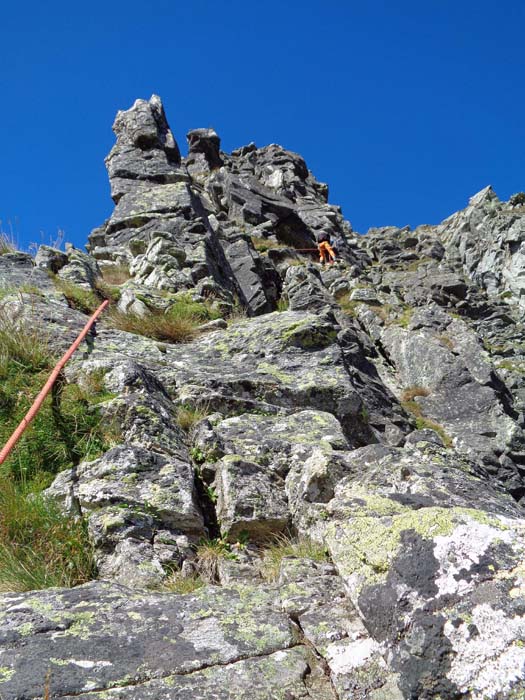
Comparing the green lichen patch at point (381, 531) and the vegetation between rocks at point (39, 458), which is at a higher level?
the vegetation between rocks at point (39, 458)

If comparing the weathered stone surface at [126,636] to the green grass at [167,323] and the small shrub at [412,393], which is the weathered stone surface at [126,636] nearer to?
the green grass at [167,323]

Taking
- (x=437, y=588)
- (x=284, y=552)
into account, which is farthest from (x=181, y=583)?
(x=437, y=588)

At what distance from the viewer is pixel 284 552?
4.08m

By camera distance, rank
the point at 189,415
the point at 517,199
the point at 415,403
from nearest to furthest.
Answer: the point at 189,415 < the point at 415,403 < the point at 517,199

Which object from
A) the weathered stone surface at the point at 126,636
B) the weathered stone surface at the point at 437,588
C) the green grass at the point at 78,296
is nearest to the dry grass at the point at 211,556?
the weathered stone surface at the point at 126,636

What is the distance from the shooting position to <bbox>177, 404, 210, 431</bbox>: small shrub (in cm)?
595

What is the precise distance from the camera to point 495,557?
8.50ft

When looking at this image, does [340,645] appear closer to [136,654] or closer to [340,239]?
[136,654]

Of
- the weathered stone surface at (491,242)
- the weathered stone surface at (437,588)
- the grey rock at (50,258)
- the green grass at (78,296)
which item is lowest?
the weathered stone surface at (437,588)

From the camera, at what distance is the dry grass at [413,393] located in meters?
17.0

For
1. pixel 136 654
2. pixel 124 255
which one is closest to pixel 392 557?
pixel 136 654

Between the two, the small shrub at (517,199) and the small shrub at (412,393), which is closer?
the small shrub at (412,393)

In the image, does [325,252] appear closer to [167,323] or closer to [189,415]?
[167,323]

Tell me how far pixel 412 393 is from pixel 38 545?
14640mm
